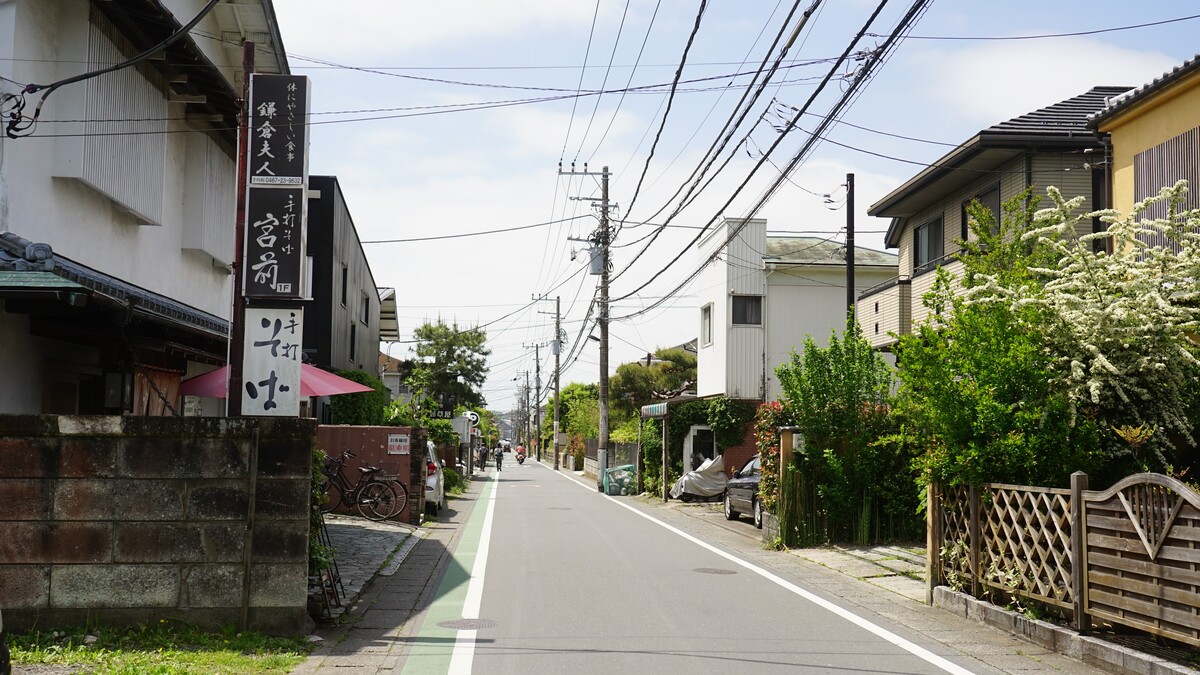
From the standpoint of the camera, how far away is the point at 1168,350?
33.0ft

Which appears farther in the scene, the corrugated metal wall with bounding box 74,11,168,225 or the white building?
the white building

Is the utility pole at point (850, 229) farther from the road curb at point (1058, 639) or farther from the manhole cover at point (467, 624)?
the manhole cover at point (467, 624)

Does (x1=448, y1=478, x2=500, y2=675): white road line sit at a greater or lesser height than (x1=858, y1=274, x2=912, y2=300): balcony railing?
lesser

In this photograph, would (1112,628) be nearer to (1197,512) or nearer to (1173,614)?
(1173,614)

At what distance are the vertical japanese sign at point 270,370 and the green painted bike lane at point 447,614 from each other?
2.39 m

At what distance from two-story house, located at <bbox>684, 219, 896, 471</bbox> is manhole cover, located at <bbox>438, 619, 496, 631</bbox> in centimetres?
2525

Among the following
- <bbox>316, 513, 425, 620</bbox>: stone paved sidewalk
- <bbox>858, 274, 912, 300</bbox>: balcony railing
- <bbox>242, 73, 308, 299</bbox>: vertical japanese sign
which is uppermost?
<bbox>858, 274, 912, 300</bbox>: balcony railing

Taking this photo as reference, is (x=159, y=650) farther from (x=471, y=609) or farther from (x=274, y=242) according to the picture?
(x=274, y=242)

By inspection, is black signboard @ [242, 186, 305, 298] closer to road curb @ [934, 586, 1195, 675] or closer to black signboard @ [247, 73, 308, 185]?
black signboard @ [247, 73, 308, 185]

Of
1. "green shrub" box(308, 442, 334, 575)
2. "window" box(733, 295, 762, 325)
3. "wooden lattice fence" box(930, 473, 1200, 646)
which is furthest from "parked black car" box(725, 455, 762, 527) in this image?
"window" box(733, 295, 762, 325)

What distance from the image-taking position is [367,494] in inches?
791

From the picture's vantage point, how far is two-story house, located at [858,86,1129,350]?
18.7 metres

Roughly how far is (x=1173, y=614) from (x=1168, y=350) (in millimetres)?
3841

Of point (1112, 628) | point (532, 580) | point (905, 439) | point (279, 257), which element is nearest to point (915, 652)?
point (1112, 628)
